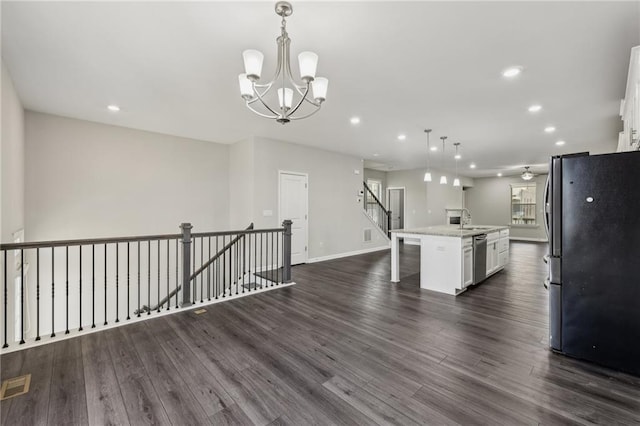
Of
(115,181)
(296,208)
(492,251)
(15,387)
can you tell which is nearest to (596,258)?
(492,251)

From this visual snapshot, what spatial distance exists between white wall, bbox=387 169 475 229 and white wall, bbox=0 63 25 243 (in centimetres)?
1007

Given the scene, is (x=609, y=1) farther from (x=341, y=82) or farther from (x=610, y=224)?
(x=341, y=82)

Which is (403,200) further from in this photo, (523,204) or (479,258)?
(479,258)

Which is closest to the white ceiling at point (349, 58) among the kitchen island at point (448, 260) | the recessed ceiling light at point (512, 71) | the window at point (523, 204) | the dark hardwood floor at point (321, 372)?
the recessed ceiling light at point (512, 71)

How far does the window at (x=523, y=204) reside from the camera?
11.5m

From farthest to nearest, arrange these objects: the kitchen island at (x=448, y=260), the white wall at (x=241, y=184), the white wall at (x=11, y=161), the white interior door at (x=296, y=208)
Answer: the white interior door at (x=296, y=208) < the white wall at (x=241, y=184) < the kitchen island at (x=448, y=260) < the white wall at (x=11, y=161)

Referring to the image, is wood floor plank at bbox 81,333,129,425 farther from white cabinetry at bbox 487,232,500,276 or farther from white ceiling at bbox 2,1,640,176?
white cabinetry at bbox 487,232,500,276

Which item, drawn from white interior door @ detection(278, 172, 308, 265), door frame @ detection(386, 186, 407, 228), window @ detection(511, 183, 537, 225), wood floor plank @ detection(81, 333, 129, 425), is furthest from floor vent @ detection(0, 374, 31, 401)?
window @ detection(511, 183, 537, 225)

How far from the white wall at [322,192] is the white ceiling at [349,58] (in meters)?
1.19

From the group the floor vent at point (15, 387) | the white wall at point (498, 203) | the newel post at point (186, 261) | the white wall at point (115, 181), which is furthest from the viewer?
the white wall at point (498, 203)

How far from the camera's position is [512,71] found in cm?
301

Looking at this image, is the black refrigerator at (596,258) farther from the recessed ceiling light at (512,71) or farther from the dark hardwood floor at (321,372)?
the recessed ceiling light at (512,71)

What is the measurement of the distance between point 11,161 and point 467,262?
626cm

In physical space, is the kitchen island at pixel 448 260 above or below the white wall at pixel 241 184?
below
